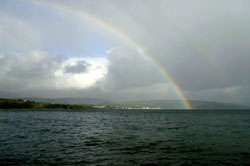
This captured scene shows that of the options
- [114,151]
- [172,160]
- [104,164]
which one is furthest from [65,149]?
[172,160]

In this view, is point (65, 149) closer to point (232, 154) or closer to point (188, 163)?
point (188, 163)

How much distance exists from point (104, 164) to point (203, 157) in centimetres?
1233

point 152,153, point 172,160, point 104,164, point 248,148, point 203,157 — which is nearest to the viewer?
point 104,164

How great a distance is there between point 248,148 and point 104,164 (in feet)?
73.7

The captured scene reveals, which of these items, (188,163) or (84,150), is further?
(84,150)

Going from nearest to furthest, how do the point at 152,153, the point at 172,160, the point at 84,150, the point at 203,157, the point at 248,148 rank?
the point at 172,160 < the point at 203,157 < the point at 152,153 < the point at 84,150 < the point at 248,148

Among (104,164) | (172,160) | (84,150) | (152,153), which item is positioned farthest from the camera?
(84,150)

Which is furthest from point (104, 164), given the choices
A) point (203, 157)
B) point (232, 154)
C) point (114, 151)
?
point (232, 154)

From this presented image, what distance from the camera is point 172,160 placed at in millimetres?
23391

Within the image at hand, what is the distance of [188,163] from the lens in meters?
22.2

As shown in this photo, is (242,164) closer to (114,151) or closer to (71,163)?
(114,151)

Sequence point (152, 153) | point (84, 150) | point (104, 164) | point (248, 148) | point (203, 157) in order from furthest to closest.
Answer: point (248, 148) → point (84, 150) → point (152, 153) → point (203, 157) → point (104, 164)

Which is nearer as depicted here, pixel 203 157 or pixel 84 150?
pixel 203 157

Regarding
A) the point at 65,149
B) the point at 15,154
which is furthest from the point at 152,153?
the point at 15,154
